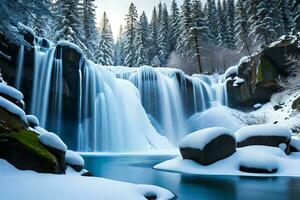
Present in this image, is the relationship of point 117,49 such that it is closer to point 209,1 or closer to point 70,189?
point 209,1

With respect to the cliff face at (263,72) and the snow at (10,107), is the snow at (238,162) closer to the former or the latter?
the snow at (10,107)

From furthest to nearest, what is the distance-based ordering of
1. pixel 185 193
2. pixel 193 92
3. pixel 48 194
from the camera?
pixel 193 92, pixel 185 193, pixel 48 194

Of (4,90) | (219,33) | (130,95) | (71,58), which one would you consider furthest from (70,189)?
(219,33)

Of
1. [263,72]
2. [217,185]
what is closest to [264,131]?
[217,185]

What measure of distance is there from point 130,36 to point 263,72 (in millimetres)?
34991

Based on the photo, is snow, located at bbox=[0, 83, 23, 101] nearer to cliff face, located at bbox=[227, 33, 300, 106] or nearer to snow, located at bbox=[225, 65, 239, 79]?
cliff face, located at bbox=[227, 33, 300, 106]

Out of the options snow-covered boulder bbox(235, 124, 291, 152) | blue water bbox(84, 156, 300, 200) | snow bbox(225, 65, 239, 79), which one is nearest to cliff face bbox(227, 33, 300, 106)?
snow bbox(225, 65, 239, 79)

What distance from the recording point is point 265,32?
42.6m

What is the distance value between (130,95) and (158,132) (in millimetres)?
4643

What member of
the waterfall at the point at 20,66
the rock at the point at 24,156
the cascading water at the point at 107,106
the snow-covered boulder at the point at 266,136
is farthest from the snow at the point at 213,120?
the rock at the point at 24,156

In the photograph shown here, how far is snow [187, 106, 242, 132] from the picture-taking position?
114 ft

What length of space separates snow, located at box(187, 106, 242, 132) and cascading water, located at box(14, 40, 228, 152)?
4.05 feet

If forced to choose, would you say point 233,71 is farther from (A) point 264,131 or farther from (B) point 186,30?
(A) point 264,131

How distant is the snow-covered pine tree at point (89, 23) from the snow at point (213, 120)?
21369 mm
